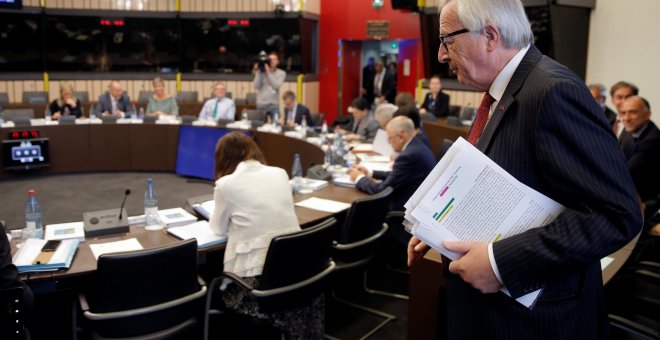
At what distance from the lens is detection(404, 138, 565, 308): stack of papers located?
1196 mm

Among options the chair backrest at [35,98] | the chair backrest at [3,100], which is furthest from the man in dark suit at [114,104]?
the chair backrest at [3,100]

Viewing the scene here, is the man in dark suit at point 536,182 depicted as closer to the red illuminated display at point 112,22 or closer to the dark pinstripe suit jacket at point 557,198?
the dark pinstripe suit jacket at point 557,198

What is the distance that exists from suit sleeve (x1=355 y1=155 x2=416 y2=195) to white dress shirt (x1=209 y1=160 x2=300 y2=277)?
1.28m

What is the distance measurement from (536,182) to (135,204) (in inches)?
247

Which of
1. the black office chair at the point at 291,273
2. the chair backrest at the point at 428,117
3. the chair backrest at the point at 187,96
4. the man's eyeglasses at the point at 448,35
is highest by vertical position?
the man's eyeglasses at the point at 448,35

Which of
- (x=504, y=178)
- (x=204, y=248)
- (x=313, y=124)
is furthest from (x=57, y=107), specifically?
(x=504, y=178)

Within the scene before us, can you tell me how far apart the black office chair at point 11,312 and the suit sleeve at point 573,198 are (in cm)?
207

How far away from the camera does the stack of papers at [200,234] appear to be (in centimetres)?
312

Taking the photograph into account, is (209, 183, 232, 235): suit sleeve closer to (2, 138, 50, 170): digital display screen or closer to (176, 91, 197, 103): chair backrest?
(2, 138, 50, 170): digital display screen

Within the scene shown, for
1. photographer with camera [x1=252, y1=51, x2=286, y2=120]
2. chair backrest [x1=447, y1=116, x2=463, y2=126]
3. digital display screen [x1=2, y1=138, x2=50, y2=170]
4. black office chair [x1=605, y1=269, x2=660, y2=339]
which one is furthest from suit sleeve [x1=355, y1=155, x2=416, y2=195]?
digital display screen [x1=2, y1=138, x2=50, y2=170]

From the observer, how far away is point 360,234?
3643mm

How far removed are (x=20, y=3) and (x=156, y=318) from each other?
11.3m

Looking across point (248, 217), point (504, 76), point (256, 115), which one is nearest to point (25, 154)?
point (256, 115)

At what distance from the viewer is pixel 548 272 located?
114 centimetres
